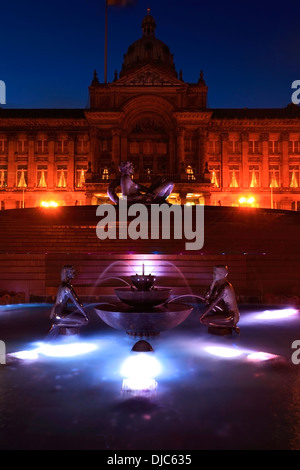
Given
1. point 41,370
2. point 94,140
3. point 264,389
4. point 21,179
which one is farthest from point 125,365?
point 21,179

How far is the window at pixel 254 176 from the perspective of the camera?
51781 mm

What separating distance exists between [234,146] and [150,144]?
11312mm

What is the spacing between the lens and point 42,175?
5169 cm

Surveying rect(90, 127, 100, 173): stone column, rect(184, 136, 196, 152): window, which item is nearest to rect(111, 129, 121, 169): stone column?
rect(90, 127, 100, 173): stone column

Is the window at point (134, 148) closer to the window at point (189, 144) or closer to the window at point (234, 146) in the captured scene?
the window at point (189, 144)

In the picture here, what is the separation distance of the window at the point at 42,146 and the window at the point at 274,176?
3007 centimetres

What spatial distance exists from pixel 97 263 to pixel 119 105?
3924 cm

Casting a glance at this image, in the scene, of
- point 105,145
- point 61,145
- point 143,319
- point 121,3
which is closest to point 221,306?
point 143,319

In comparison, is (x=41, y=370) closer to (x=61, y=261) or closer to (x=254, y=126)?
(x=61, y=261)

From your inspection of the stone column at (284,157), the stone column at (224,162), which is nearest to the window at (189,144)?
the stone column at (224,162)

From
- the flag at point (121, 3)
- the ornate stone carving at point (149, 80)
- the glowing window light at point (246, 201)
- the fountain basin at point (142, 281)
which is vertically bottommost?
the fountain basin at point (142, 281)

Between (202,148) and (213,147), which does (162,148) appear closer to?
(202,148)

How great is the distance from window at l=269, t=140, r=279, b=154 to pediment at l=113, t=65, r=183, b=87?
1460 centimetres

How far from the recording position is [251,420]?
395 cm
